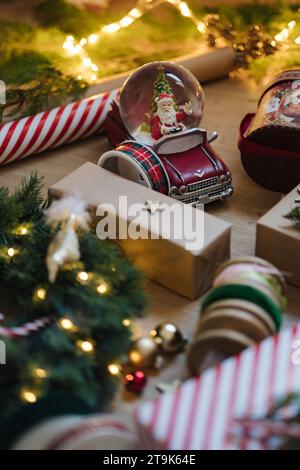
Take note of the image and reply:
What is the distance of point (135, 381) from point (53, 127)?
1.00m

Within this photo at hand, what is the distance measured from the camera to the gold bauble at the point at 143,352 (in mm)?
1511

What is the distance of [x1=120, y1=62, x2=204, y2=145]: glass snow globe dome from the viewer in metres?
2.01

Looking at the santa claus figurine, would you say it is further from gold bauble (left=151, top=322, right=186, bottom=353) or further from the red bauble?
the red bauble

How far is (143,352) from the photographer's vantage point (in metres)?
1.51

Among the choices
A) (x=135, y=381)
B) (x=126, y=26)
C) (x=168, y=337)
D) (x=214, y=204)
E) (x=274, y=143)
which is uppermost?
(x=126, y=26)

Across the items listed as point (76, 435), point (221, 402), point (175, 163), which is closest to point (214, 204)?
point (175, 163)

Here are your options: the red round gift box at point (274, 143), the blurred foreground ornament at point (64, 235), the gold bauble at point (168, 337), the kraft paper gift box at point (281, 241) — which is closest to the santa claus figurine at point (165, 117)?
the red round gift box at point (274, 143)

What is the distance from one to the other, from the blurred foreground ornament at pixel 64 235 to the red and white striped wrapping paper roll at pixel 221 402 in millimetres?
378

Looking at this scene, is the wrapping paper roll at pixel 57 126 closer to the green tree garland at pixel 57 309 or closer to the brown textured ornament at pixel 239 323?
the green tree garland at pixel 57 309

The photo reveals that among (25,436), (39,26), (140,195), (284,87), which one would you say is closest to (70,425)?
(25,436)

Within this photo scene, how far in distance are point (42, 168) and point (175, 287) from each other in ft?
2.27

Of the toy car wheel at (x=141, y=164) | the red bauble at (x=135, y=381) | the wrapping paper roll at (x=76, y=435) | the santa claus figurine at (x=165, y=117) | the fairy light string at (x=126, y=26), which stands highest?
the fairy light string at (x=126, y=26)

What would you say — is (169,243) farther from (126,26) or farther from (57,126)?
(126,26)
